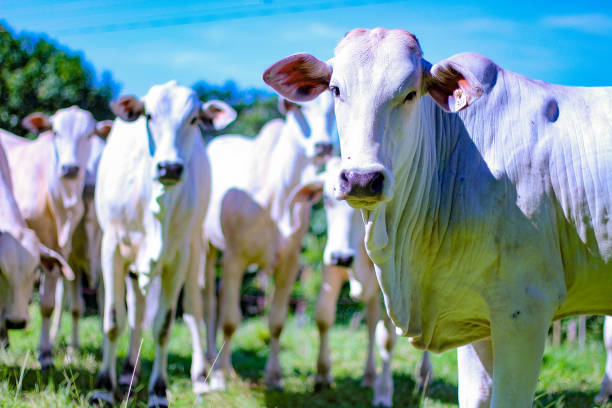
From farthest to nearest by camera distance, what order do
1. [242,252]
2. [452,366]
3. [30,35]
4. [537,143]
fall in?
[30,35] < [452,366] < [242,252] < [537,143]

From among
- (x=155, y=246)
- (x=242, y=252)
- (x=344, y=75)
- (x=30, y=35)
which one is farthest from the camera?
(x=30, y=35)

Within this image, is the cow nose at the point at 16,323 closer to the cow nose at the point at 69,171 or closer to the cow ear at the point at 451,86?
the cow nose at the point at 69,171

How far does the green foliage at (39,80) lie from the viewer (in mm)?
12555

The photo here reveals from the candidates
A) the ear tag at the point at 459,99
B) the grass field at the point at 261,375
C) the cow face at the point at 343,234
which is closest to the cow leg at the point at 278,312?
the grass field at the point at 261,375

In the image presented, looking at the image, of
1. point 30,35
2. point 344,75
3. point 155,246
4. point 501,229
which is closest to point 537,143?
point 501,229

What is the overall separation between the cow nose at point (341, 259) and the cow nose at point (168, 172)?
1.60 metres

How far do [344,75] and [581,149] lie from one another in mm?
1124

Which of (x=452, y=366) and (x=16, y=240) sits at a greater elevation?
(x=16, y=240)

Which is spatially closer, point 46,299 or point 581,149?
point 581,149

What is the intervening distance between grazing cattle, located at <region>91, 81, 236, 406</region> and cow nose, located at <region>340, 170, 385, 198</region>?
2.60 meters

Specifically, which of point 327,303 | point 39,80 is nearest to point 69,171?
point 327,303

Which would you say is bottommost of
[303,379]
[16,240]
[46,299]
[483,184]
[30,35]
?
[303,379]

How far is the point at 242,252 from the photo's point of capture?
275 inches

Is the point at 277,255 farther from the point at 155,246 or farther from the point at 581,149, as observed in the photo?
the point at 581,149
